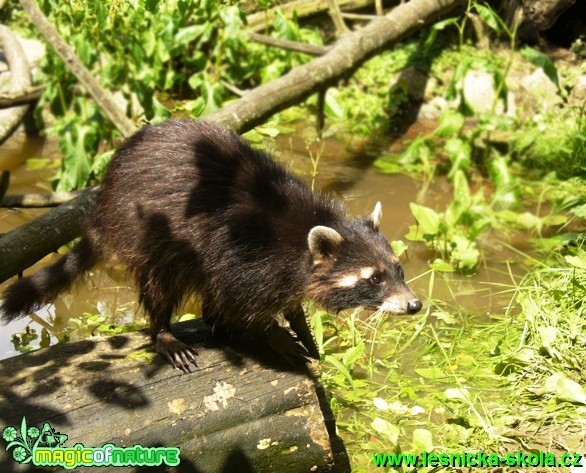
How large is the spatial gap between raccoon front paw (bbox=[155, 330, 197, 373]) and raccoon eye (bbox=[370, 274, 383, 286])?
106cm

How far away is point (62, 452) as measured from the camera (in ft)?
10.5

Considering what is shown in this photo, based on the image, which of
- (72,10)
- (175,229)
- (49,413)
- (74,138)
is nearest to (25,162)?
(74,138)

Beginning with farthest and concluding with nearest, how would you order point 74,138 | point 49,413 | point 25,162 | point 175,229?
point 25,162 < point 74,138 < point 175,229 < point 49,413

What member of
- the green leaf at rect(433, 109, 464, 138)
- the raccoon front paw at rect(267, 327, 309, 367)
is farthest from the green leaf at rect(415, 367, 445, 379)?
the green leaf at rect(433, 109, 464, 138)

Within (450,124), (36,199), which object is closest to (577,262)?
(450,124)

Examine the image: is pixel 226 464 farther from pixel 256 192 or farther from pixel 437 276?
pixel 437 276

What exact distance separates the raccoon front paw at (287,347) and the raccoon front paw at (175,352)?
0.46 m

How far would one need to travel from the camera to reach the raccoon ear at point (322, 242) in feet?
12.9

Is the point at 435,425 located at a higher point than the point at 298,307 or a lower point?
lower

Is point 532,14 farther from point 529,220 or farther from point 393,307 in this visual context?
point 393,307

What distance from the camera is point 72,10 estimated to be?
21.8 ft

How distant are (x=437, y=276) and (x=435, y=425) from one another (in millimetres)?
2038

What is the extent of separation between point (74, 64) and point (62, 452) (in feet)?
13.3

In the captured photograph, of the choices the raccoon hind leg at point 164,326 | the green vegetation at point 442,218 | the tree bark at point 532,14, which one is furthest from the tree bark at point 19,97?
the tree bark at point 532,14
